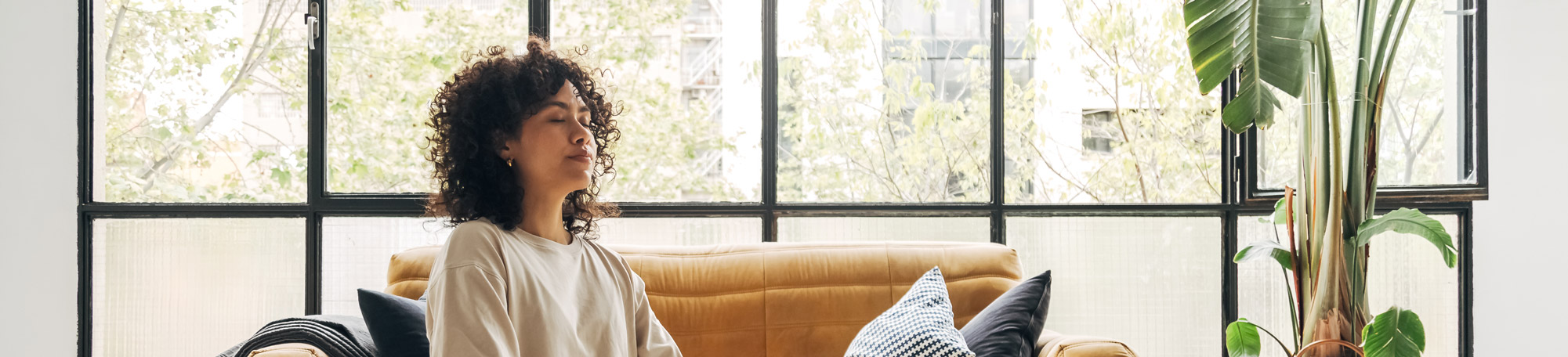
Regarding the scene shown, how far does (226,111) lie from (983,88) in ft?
7.81

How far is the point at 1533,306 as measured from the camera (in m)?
2.50

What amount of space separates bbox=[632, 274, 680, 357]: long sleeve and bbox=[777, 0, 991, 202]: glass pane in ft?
3.80

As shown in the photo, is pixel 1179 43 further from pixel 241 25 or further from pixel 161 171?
pixel 161 171

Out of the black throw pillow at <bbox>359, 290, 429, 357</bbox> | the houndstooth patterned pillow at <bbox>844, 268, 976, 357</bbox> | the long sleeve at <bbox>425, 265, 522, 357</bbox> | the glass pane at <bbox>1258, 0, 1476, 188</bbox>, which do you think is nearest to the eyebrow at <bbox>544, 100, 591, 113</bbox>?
the long sleeve at <bbox>425, 265, 522, 357</bbox>

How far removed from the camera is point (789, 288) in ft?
7.16

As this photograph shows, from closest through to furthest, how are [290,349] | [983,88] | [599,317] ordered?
1. [599,317]
2. [290,349]
3. [983,88]

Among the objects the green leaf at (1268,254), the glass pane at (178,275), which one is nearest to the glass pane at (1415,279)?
the green leaf at (1268,254)

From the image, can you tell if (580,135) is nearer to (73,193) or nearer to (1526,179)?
(73,193)

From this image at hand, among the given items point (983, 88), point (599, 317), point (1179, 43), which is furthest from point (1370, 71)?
point (599, 317)

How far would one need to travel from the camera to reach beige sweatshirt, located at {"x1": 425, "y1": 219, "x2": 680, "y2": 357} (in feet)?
3.56

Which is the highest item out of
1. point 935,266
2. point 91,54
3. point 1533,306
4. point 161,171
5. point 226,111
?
point 91,54

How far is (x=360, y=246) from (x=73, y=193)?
88cm

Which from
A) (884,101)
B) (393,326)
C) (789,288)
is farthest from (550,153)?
(884,101)

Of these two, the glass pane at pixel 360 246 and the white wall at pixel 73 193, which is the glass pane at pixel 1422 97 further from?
the glass pane at pixel 360 246
